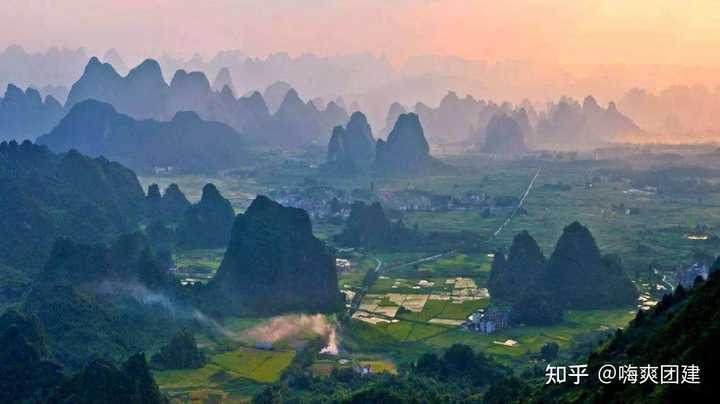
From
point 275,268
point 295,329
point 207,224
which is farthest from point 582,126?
point 295,329

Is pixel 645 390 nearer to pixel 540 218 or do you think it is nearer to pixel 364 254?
pixel 364 254

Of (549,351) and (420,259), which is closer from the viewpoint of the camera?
(549,351)

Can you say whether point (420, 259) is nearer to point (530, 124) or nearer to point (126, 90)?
point (126, 90)

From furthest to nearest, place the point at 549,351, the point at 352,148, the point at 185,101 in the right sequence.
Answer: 1. the point at 185,101
2. the point at 352,148
3. the point at 549,351

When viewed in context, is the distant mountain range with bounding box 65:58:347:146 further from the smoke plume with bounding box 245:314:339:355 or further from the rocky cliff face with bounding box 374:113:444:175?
the smoke plume with bounding box 245:314:339:355

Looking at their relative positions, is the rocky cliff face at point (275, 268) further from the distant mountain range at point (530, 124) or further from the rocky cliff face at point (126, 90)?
the distant mountain range at point (530, 124)

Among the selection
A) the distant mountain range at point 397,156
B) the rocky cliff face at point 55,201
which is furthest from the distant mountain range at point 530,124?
the rocky cliff face at point 55,201

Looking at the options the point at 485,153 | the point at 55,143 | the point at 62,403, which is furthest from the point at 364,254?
the point at 485,153

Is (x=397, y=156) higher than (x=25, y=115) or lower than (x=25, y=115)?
lower

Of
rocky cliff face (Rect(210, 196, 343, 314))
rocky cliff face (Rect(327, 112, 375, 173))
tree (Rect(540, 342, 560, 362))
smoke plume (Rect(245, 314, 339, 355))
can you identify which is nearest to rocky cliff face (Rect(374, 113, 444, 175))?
rocky cliff face (Rect(327, 112, 375, 173))
